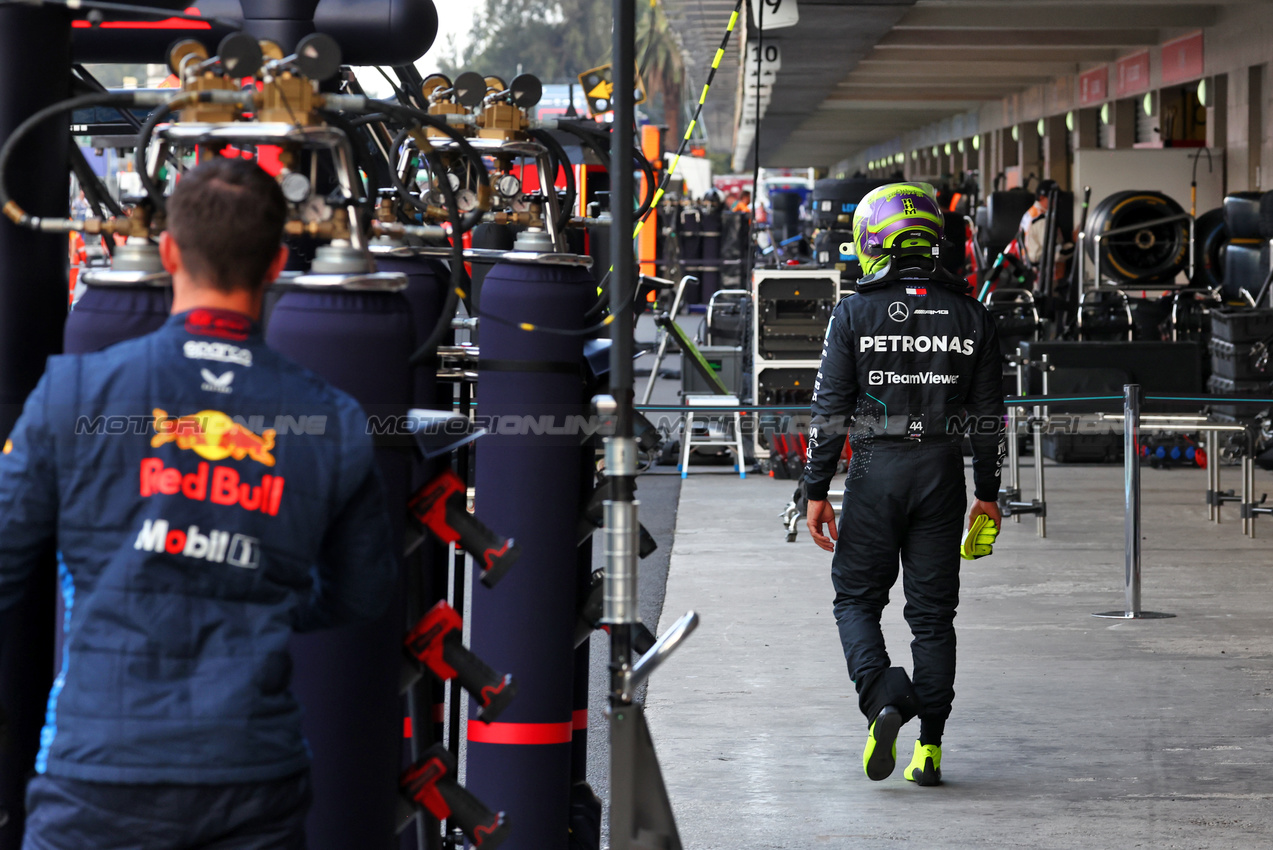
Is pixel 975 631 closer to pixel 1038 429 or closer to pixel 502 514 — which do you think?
pixel 1038 429

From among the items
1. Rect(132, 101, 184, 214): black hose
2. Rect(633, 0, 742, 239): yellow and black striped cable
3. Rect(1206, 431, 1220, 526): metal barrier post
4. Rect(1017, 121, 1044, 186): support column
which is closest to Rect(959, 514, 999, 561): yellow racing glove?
Rect(633, 0, 742, 239): yellow and black striped cable

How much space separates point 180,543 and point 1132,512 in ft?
19.0

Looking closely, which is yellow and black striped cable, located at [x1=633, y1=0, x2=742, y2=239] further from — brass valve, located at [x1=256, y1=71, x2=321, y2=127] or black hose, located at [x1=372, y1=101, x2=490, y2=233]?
brass valve, located at [x1=256, y1=71, x2=321, y2=127]

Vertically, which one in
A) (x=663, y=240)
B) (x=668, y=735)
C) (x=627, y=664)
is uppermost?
(x=663, y=240)

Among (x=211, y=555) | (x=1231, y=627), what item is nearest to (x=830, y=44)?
(x=1231, y=627)

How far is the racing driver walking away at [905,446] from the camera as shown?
4.93 m

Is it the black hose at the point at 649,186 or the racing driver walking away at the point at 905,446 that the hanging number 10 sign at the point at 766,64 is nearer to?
the racing driver walking away at the point at 905,446

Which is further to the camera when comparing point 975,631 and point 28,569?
point 975,631

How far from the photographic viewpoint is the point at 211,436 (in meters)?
2.27

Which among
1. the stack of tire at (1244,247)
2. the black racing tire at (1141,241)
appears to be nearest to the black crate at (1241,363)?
the stack of tire at (1244,247)

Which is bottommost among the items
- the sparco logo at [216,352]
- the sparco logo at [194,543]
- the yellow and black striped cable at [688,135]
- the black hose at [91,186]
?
the sparco logo at [194,543]

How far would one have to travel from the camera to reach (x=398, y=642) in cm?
293

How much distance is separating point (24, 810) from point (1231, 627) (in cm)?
594

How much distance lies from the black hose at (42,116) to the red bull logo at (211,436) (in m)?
0.75
